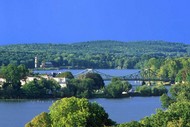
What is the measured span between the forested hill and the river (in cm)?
2356

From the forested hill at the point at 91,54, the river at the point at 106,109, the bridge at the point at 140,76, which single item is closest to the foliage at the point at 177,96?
the river at the point at 106,109

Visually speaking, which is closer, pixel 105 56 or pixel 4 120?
pixel 4 120

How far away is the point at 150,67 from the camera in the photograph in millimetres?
54938

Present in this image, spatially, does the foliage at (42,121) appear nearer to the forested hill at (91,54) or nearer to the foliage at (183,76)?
the foliage at (183,76)

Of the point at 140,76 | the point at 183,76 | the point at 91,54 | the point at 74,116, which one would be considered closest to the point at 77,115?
the point at 74,116

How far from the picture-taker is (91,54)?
253 feet

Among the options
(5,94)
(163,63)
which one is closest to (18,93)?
(5,94)

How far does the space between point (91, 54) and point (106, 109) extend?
48.8 meters

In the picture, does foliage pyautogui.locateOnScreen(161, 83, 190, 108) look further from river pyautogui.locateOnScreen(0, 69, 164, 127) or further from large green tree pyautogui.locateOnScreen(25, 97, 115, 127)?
large green tree pyautogui.locateOnScreen(25, 97, 115, 127)

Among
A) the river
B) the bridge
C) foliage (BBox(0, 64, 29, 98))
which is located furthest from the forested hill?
the river

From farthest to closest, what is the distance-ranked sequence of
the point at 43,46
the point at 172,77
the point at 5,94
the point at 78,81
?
the point at 43,46 → the point at 172,77 → the point at 78,81 → the point at 5,94

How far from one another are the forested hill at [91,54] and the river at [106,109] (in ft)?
77.3

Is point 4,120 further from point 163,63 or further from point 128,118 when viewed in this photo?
point 163,63

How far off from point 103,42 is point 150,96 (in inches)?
2416
